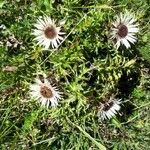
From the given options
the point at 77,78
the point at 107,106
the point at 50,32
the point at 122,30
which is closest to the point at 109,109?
the point at 107,106

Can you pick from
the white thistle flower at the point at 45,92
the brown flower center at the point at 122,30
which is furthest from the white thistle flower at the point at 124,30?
the white thistle flower at the point at 45,92

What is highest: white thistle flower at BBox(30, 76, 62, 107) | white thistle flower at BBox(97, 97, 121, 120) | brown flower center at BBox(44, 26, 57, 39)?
brown flower center at BBox(44, 26, 57, 39)

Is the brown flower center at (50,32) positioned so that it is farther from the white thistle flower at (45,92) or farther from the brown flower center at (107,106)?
the brown flower center at (107,106)

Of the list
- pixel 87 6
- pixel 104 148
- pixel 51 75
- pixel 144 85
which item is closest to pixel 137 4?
pixel 87 6

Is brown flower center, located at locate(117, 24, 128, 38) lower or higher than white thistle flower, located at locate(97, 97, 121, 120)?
higher

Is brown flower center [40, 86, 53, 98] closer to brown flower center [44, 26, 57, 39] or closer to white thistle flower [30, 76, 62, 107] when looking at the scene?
white thistle flower [30, 76, 62, 107]

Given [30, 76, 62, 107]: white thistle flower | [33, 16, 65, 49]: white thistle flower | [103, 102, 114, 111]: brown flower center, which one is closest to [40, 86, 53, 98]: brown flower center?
[30, 76, 62, 107]: white thistle flower
